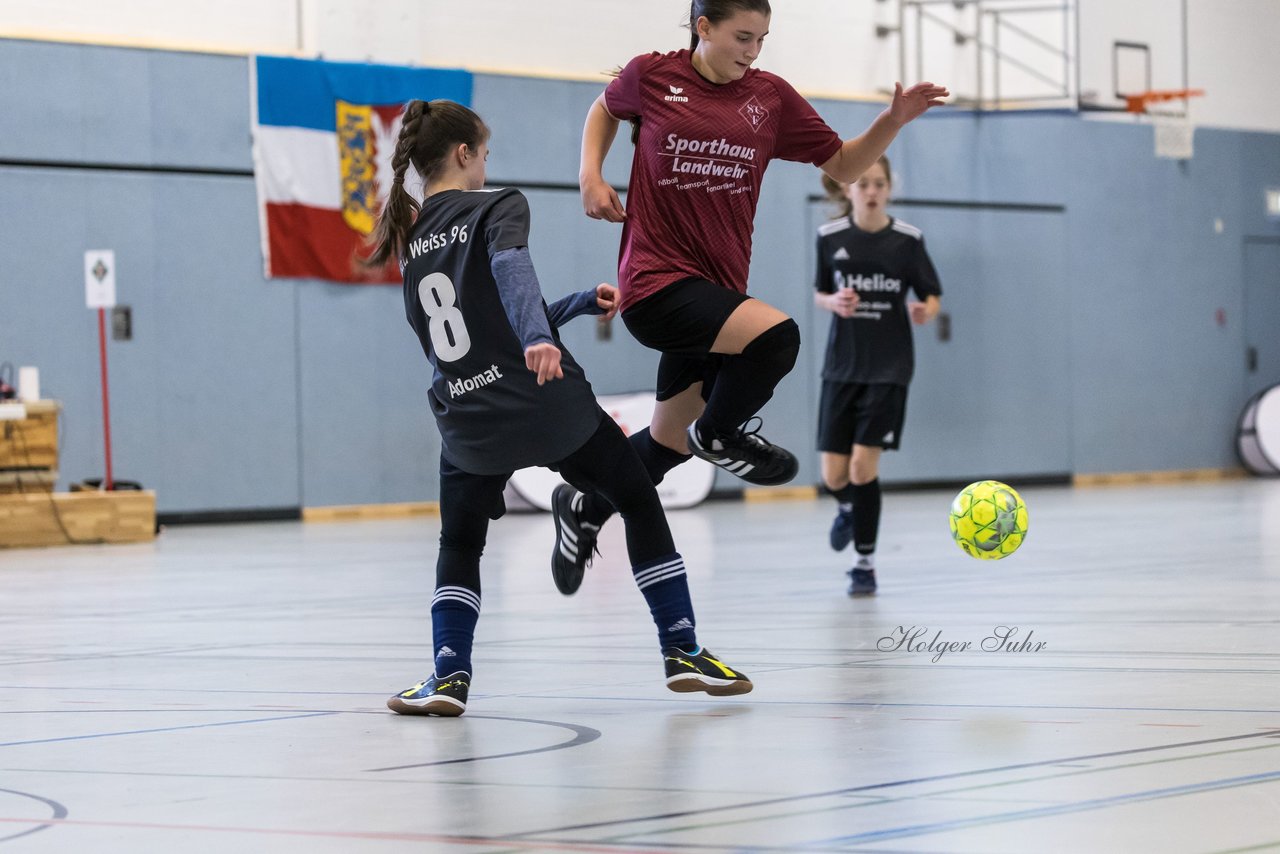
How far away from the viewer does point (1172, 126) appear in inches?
757

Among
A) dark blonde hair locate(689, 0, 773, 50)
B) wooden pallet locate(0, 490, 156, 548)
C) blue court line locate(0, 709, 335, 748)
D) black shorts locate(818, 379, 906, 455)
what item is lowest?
wooden pallet locate(0, 490, 156, 548)

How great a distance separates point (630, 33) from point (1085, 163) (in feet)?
19.0

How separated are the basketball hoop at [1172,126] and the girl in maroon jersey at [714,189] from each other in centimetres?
1419

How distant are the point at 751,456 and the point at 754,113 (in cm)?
96

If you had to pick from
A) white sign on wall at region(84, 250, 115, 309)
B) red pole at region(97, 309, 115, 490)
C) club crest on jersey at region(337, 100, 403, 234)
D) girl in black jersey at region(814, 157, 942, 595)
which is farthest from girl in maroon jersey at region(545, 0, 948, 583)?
club crest on jersey at region(337, 100, 403, 234)

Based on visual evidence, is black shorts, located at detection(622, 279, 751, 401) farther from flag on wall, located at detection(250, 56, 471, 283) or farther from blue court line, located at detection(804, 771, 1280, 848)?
flag on wall, located at detection(250, 56, 471, 283)

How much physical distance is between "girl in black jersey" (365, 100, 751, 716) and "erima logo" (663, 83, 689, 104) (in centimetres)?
73

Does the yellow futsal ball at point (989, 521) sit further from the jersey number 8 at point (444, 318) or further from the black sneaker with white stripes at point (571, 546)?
the jersey number 8 at point (444, 318)

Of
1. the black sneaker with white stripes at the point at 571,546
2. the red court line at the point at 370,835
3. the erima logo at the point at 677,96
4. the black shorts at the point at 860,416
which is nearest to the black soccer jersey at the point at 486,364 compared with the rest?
the erima logo at the point at 677,96

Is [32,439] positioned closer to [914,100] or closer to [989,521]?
[989,521]

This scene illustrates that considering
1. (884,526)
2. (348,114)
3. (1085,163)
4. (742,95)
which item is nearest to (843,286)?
(742,95)

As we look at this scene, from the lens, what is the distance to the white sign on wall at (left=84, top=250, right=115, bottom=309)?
498 inches

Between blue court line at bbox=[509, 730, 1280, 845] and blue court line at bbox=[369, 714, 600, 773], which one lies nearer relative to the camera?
blue court line at bbox=[509, 730, 1280, 845]

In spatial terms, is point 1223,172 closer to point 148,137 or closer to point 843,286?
point 148,137
